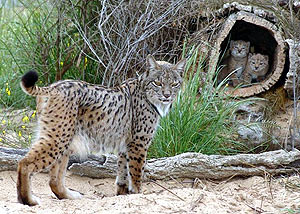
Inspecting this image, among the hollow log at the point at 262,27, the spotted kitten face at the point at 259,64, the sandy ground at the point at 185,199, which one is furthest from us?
the spotted kitten face at the point at 259,64

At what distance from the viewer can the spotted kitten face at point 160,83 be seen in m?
4.98

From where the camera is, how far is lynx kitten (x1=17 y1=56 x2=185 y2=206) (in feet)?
13.8

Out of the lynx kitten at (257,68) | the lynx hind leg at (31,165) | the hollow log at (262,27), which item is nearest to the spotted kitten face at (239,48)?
the lynx kitten at (257,68)

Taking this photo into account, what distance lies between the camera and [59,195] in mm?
4707

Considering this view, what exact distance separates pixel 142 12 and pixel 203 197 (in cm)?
353

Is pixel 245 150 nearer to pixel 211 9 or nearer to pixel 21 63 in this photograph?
pixel 211 9

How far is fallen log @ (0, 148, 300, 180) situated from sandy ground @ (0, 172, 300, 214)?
0.09 meters

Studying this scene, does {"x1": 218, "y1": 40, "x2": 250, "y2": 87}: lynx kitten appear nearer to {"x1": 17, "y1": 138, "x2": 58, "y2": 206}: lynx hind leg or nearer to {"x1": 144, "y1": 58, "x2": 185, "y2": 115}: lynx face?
{"x1": 144, "y1": 58, "x2": 185, "y2": 115}: lynx face

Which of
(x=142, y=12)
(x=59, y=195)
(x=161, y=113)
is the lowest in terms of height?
(x=59, y=195)

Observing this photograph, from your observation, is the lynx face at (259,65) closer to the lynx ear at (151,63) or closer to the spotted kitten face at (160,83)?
the spotted kitten face at (160,83)

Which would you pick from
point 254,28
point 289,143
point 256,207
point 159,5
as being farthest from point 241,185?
point 254,28

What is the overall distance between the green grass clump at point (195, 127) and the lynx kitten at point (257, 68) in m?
2.57

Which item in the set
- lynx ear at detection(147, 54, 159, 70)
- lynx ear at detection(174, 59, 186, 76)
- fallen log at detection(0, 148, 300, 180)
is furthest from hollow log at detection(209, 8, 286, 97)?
lynx ear at detection(147, 54, 159, 70)

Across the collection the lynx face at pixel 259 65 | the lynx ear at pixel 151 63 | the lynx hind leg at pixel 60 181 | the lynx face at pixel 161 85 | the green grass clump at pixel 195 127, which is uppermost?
the lynx face at pixel 259 65
